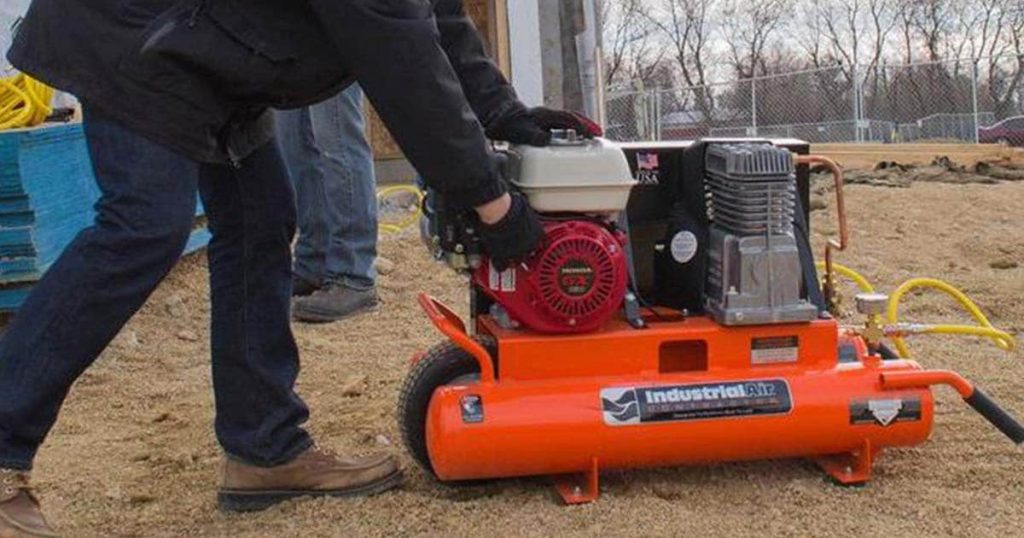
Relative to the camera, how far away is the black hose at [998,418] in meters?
2.73

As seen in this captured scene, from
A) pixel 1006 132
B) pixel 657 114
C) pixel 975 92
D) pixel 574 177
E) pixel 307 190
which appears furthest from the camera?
pixel 657 114

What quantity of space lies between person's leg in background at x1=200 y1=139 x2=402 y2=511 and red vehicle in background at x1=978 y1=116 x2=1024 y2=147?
18.0 meters

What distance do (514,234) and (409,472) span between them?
0.73 meters

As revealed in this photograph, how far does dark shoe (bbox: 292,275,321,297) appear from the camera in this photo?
4809mm

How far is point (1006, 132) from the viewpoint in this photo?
19.2 metres

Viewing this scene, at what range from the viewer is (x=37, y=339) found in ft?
7.06

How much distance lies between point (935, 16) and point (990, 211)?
35.8 meters

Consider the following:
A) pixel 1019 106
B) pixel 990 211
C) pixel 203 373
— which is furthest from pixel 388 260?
pixel 1019 106

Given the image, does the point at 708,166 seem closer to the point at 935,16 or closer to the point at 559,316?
the point at 559,316

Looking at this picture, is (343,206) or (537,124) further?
(343,206)

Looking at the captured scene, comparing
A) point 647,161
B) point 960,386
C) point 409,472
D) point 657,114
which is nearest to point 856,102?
point 657,114

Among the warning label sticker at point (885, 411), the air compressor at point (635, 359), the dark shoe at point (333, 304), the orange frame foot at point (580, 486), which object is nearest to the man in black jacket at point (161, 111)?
the air compressor at point (635, 359)

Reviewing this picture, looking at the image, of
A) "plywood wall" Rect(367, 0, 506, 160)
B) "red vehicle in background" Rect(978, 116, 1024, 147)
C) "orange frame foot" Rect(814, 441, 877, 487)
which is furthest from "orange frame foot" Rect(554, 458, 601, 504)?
"red vehicle in background" Rect(978, 116, 1024, 147)

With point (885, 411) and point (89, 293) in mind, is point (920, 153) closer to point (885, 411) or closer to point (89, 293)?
point (885, 411)
